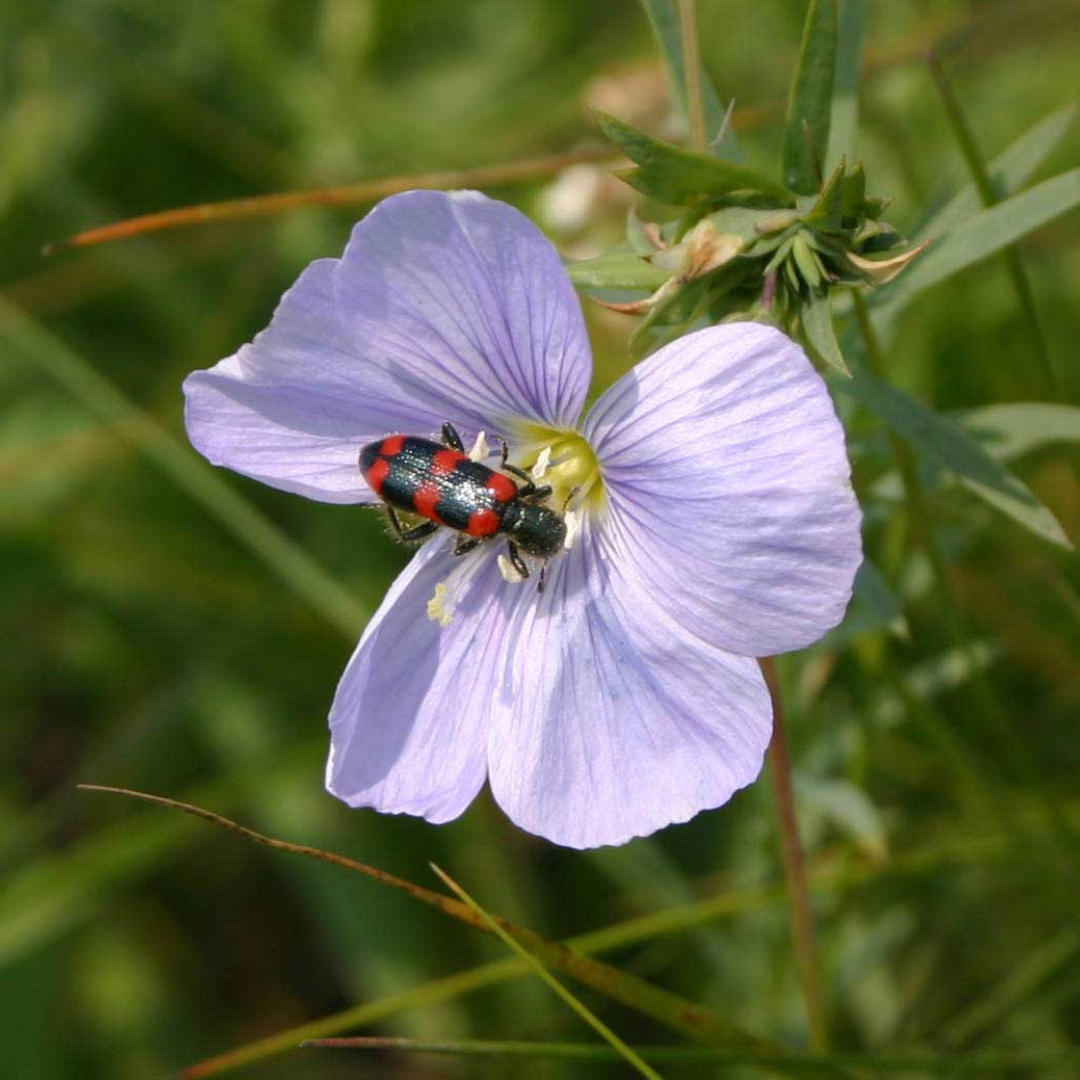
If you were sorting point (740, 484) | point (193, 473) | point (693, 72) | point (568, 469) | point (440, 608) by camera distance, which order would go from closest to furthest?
point (740, 484) < point (693, 72) < point (440, 608) < point (568, 469) < point (193, 473)

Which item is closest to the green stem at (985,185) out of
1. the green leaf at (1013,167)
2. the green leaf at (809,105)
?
the green leaf at (1013,167)

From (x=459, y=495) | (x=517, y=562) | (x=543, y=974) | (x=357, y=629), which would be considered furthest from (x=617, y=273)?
(x=357, y=629)

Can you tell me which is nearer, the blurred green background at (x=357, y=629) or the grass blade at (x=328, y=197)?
the grass blade at (x=328, y=197)

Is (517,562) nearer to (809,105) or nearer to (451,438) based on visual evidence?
(451,438)

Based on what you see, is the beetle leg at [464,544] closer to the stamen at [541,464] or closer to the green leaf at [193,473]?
the stamen at [541,464]

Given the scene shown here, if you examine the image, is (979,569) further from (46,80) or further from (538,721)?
(46,80)

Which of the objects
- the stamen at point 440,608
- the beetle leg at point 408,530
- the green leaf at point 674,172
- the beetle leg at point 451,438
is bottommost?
the stamen at point 440,608

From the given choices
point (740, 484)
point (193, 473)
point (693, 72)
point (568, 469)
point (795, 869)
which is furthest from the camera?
point (193, 473)
